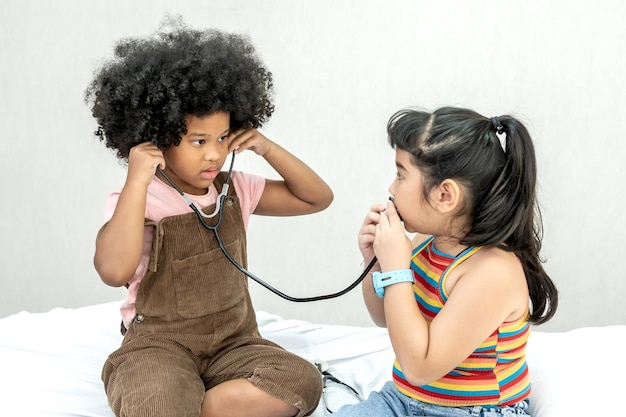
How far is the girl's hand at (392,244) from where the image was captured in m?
1.49

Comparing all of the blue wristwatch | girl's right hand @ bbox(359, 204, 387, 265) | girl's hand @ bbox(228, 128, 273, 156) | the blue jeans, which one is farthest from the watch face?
girl's hand @ bbox(228, 128, 273, 156)

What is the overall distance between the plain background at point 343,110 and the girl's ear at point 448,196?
132cm

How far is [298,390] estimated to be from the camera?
1693 mm

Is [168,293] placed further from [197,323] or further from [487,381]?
[487,381]

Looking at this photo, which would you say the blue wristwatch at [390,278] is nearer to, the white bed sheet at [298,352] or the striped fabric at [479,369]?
the striped fabric at [479,369]

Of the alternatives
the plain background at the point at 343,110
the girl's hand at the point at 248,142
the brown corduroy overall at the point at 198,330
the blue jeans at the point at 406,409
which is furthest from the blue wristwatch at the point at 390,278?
the plain background at the point at 343,110

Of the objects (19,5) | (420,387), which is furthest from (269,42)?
(420,387)

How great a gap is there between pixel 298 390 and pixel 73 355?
0.64m

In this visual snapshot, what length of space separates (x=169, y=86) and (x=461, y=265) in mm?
687

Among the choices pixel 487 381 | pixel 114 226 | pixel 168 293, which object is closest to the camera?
pixel 487 381

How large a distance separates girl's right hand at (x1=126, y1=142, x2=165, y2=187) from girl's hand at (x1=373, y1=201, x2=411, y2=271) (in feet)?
1.57

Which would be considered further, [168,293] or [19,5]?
[19,5]

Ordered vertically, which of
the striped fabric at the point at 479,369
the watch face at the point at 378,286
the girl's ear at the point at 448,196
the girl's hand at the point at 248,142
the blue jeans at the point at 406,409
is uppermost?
the girl's hand at the point at 248,142

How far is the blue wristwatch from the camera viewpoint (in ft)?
4.79
